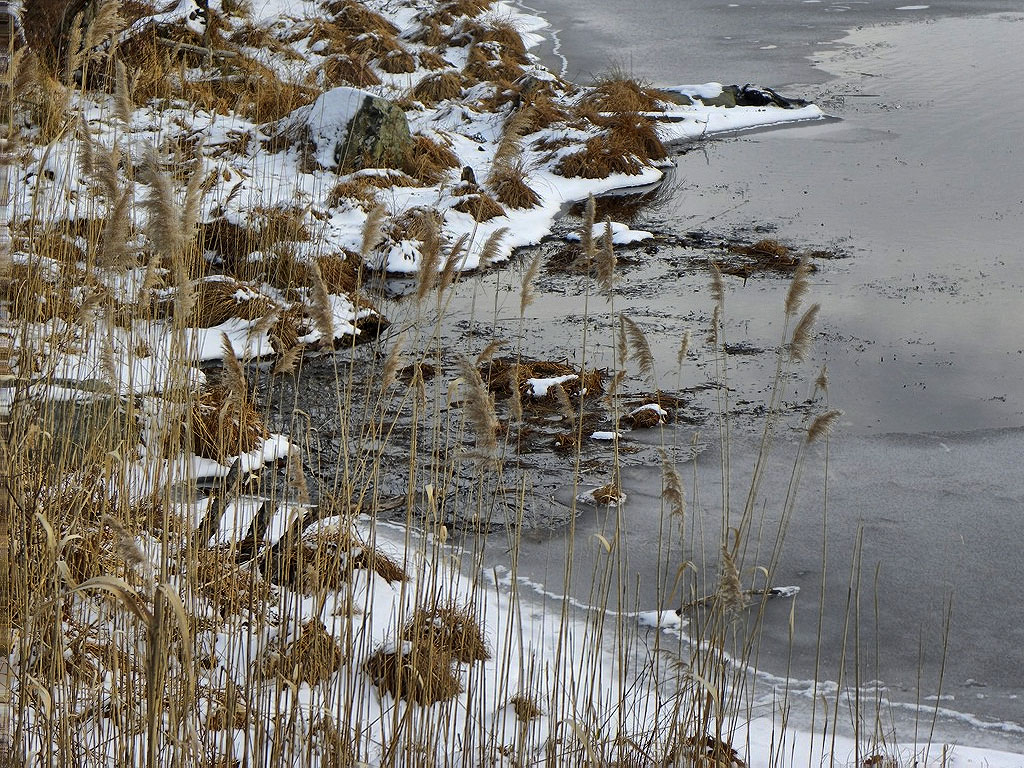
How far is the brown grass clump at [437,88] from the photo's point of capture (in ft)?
37.3

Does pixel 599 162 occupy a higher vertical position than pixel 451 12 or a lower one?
lower

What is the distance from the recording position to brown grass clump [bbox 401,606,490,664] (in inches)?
90.8

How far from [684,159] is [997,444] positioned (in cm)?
622

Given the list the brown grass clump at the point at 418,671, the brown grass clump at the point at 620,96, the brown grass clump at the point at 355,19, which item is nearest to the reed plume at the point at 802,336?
the brown grass clump at the point at 418,671

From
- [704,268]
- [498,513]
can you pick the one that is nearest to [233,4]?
[704,268]

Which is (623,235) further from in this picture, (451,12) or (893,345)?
(451,12)

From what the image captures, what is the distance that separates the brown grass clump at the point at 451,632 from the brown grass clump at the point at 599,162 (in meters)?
6.86

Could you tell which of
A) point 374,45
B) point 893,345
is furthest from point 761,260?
point 374,45

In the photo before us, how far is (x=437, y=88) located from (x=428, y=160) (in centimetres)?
306

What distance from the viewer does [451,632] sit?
232 cm

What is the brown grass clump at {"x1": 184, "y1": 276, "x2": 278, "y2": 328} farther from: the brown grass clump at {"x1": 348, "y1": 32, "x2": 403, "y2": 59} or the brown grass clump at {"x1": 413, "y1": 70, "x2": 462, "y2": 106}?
the brown grass clump at {"x1": 348, "y1": 32, "x2": 403, "y2": 59}

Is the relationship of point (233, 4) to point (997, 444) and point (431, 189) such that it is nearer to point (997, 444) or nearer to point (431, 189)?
point (431, 189)

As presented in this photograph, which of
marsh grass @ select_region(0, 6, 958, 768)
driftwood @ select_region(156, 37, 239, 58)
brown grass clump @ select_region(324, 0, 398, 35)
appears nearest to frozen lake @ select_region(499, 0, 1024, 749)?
marsh grass @ select_region(0, 6, 958, 768)

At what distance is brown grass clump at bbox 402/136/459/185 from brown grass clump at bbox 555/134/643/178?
1.07m
